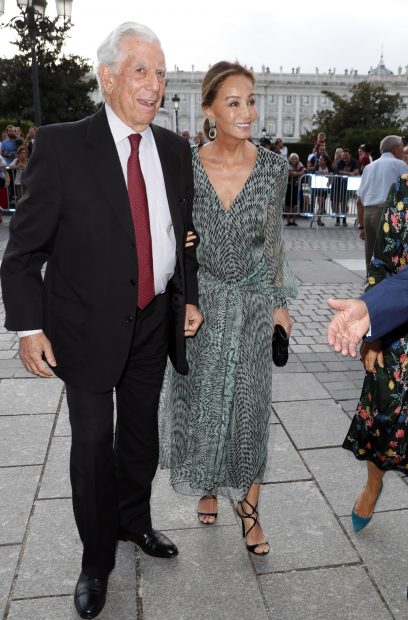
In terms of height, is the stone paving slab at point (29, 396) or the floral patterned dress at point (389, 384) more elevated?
the floral patterned dress at point (389, 384)

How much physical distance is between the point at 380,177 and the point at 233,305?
19.8ft

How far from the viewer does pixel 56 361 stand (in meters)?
2.43

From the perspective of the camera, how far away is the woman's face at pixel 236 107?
267 centimetres

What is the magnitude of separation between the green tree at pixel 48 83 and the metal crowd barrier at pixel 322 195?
106ft

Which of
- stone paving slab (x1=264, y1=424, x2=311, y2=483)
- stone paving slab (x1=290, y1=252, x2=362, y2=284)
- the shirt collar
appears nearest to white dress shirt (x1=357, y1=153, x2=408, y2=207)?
stone paving slab (x1=290, y1=252, x2=362, y2=284)

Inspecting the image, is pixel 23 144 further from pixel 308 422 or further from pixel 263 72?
pixel 263 72

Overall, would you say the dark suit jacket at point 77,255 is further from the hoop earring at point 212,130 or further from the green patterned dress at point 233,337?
the hoop earring at point 212,130

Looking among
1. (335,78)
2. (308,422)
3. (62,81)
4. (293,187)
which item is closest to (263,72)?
(335,78)

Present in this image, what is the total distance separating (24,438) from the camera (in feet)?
12.8

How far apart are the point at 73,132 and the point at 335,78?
417ft

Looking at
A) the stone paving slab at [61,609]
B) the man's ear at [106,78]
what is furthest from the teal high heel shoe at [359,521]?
the man's ear at [106,78]

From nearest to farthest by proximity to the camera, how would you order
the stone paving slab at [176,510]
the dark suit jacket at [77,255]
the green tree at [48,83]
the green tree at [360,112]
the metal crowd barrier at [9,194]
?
1. the dark suit jacket at [77,255]
2. the stone paving slab at [176,510]
3. the metal crowd barrier at [9,194]
4. the green tree at [48,83]
5. the green tree at [360,112]

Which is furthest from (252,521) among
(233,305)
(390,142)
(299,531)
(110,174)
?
(390,142)

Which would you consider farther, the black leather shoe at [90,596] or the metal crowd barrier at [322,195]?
the metal crowd barrier at [322,195]
